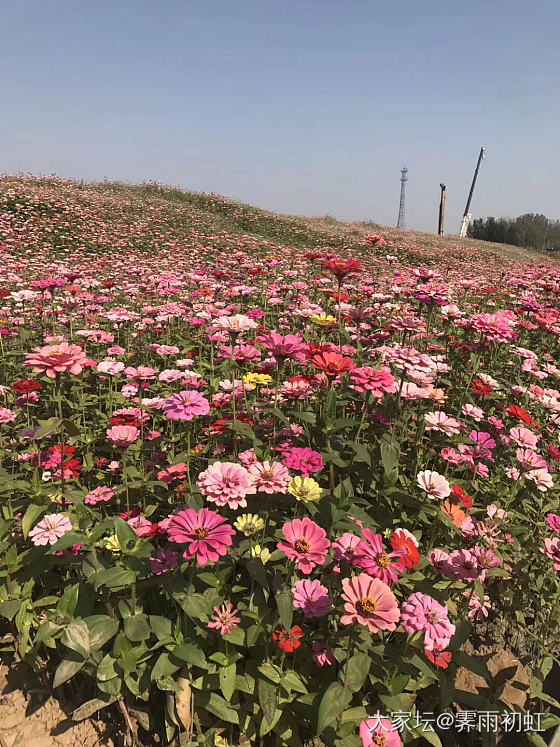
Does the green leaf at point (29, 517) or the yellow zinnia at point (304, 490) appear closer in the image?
the yellow zinnia at point (304, 490)

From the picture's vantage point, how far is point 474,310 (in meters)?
8.21

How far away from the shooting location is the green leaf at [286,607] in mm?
1647

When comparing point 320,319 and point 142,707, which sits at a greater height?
point 320,319

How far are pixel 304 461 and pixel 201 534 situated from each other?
0.72 metres

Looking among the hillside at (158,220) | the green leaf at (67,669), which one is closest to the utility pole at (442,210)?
the hillside at (158,220)

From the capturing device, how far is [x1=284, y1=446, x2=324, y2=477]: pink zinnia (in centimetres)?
212

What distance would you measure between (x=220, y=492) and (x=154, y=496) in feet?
4.62

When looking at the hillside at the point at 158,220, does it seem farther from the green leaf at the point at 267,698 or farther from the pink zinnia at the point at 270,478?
the green leaf at the point at 267,698

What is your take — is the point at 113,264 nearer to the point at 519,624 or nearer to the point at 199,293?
the point at 199,293

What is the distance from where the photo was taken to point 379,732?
5.40 ft

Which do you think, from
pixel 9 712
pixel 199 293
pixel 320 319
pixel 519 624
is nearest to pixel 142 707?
pixel 9 712

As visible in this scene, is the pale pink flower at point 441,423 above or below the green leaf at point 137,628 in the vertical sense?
above

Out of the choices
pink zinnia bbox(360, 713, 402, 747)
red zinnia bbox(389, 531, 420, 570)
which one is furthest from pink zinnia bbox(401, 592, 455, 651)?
pink zinnia bbox(360, 713, 402, 747)

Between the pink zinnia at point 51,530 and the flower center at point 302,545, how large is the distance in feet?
3.94
